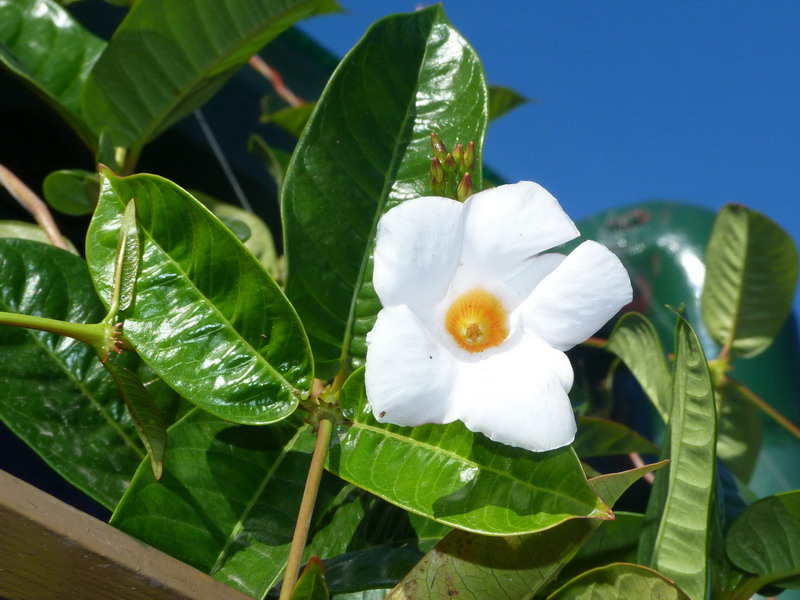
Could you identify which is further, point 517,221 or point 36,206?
point 36,206

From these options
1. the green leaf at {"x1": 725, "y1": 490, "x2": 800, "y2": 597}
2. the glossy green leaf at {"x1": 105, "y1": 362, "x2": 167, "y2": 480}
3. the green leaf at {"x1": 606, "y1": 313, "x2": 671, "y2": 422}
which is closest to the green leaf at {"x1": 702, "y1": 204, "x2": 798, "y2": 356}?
the green leaf at {"x1": 606, "y1": 313, "x2": 671, "y2": 422}

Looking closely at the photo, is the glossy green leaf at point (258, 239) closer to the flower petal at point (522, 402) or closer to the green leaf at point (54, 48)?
the green leaf at point (54, 48)

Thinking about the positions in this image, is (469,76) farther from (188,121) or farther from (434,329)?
(188,121)

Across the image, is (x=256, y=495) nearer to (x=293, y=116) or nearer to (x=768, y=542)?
(x=768, y=542)

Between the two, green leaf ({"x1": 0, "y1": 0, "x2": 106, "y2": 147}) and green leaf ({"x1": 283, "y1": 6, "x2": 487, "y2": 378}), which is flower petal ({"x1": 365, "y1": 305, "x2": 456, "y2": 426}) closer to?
green leaf ({"x1": 283, "y1": 6, "x2": 487, "y2": 378})

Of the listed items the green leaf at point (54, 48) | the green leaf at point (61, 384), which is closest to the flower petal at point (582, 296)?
the green leaf at point (61, 384)

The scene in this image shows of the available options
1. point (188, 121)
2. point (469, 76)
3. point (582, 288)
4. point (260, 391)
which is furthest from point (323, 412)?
point (188, 121)

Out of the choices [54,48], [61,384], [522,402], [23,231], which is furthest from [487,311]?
[54,48]
